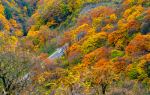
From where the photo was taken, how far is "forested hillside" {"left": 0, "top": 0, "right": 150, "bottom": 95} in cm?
3250

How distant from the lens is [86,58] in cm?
10369

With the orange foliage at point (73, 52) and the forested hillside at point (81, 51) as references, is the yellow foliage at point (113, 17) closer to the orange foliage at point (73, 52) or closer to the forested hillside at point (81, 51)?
the forested hillside at point (81, 51)

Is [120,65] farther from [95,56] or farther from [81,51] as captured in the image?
[81,51]

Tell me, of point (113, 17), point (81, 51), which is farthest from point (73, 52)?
point (113, 17)

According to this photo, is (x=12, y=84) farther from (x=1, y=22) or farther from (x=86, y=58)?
(x=1, y=22)

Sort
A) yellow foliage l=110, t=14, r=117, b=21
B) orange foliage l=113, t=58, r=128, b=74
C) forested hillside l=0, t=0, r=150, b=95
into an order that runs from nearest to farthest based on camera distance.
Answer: forested hillside l=0, t=0, r=150, b=95 < orange foliage l=113, t=58, r=128, b=74 < yellow foliage l=110, t=14, r=117, b=21

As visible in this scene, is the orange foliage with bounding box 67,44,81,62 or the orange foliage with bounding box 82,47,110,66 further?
the orange foliage with bounding box 67,44,81,62

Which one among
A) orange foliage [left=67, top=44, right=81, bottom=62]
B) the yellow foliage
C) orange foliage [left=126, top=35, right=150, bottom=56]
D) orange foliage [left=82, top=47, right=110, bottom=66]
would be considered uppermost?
orange foliage [left=126, top=35, right=150, bottom=56]

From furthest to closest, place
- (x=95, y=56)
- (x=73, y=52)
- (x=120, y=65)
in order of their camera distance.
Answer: (x=73, y=52), (x=95, y=56), (x=120, y=65)

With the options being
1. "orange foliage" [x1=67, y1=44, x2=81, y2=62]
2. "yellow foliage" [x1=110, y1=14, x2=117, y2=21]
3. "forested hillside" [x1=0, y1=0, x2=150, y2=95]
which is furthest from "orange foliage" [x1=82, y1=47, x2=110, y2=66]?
"yellow foliage" [x1=110, y1=14, x2=117, y2=21]

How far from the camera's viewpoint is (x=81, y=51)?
113938 millimetres

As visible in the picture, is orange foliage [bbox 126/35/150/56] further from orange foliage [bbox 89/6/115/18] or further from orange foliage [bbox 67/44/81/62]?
orange foliage [bbox 89/6/115/18]

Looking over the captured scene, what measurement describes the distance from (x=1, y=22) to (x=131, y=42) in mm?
103107

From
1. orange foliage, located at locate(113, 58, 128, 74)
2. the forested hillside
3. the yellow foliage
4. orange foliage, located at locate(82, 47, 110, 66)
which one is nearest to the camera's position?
the forested hillside
